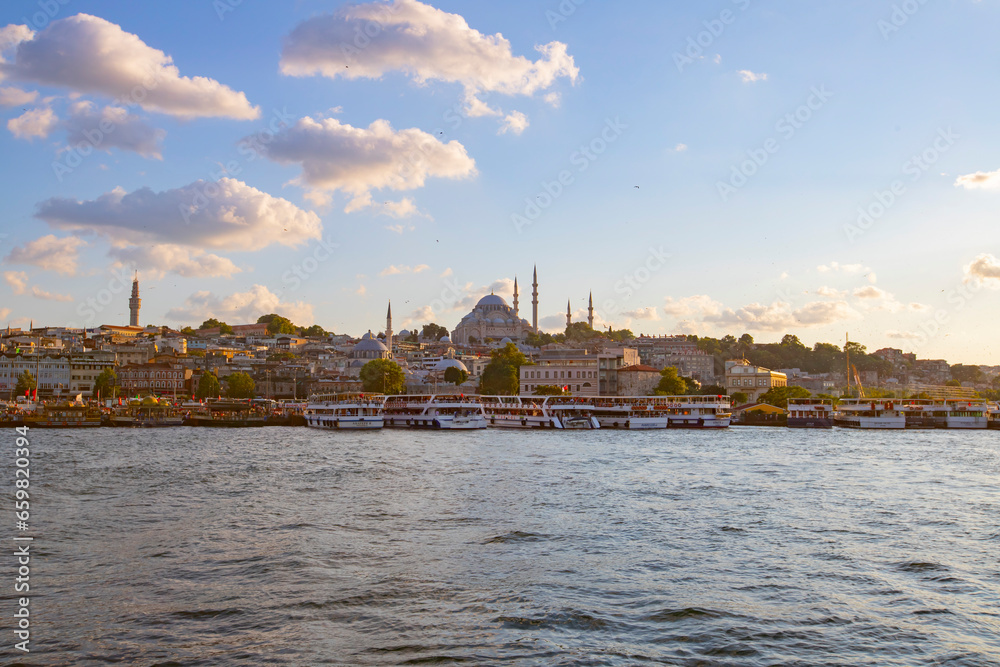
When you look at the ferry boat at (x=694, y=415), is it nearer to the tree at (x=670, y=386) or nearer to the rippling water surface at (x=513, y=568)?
the tree at (x=670, y=386)

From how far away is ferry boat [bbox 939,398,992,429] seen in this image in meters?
58.1

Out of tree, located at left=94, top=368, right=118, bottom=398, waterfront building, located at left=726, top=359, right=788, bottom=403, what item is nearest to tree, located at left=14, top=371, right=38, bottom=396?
tree, located at left=94, top=368, right=118, bottom=398

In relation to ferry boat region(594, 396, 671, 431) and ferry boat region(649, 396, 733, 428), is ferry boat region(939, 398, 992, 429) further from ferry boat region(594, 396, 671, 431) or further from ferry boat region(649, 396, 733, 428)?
ferry boat region(594, 396, 671, 431)

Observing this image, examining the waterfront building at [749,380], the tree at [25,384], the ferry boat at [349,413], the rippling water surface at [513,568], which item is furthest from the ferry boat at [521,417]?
the tree at [25,384]

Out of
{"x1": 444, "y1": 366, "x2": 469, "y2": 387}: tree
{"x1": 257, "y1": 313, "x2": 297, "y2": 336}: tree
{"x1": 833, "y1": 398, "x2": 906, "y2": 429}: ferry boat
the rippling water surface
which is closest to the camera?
the rippling water surface

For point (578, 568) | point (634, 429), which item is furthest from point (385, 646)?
point (634, 429)

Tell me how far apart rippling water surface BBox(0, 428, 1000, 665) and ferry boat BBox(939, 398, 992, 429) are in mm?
36969

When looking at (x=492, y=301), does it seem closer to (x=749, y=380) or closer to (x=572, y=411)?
(x=749, y=380)

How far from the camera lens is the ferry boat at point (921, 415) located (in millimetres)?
59094

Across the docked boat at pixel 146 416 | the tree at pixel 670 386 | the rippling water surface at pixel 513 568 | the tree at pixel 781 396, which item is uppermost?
the tree at pixel 670 386

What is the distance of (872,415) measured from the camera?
193ft

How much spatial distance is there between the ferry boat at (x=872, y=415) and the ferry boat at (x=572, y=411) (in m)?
18.2

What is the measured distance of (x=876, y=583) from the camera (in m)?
11.8

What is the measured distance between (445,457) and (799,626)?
869 inches
